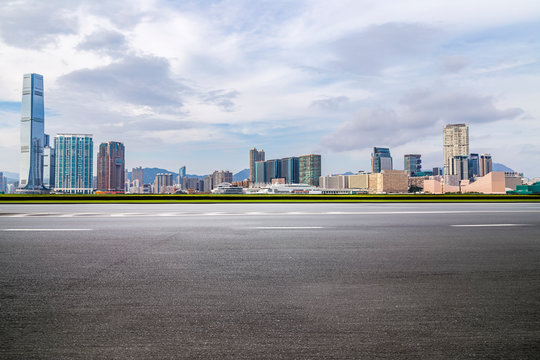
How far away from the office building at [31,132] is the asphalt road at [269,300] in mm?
226328

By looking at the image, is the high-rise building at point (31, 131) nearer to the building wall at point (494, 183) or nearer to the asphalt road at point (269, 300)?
the asphalt road at point (269, 300)

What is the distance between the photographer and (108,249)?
254 inches

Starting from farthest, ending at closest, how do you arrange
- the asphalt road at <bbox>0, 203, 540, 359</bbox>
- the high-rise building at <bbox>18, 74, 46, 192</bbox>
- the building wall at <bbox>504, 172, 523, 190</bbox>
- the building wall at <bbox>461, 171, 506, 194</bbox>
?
the high-rise building at <bbox>18, 74, 46, 192</bbox>, the building wall at <bbox>504, 172, 523, 190</bbox>, the building wall at <bbox>461, 171, 506, 194</bbox>, the asphalt road at <bbox>0, 203, 540, 359</bbox>

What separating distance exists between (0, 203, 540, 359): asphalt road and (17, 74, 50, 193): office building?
8911 inches

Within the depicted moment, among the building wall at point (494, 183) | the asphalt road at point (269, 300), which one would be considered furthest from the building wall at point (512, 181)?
the asphalt road at point (269, 300)

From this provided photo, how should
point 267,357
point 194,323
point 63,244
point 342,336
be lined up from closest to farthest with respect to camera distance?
point 267,357 → point 342,336 → point 194,323 → point 63,244

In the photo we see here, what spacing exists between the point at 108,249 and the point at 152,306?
363 centimetres

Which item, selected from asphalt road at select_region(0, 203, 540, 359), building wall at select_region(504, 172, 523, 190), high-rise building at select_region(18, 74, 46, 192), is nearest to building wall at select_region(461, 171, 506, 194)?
building wall at select_region(504, 172, 523, 190)

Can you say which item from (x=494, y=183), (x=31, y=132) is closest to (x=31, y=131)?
(x=31, y=132)

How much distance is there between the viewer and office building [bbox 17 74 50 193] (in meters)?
190

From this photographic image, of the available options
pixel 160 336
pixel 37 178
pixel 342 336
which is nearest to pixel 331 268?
pixel 342 336

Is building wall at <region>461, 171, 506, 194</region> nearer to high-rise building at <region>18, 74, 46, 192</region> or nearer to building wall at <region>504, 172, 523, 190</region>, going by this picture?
building wall at <region>504, 172, 523, 190</region>

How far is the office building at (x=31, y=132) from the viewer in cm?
18975

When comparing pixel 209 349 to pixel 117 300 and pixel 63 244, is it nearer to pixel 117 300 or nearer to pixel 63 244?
pixel 117 300
